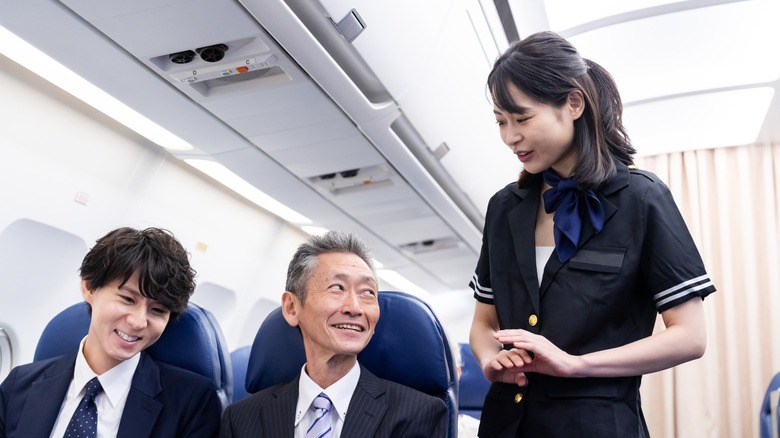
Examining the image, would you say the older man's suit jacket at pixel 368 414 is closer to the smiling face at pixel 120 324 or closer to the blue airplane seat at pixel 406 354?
the blue airplane seat at pixel 406 354

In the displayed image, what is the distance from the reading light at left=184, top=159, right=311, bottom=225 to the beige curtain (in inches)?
124

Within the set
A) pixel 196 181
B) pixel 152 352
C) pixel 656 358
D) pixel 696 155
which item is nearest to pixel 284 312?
pixel 152 352

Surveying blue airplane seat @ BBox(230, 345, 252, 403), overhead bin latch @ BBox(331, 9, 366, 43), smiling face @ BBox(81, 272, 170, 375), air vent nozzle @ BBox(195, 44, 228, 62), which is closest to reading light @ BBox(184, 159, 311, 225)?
blue airplane seat @ BBox(230, 345, 252, 403)

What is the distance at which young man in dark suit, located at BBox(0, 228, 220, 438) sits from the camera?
245 cm

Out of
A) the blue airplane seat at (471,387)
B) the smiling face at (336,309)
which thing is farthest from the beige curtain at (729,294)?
the smiling face at (336,309)

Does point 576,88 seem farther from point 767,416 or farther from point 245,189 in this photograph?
point 245,189

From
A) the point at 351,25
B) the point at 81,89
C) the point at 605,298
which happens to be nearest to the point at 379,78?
the point at 351,25

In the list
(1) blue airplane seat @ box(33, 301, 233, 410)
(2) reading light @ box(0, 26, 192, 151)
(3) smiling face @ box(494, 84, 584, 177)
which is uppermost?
(2) reading light @ box(0, 26, 192, 151)

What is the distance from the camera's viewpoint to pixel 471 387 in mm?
4992

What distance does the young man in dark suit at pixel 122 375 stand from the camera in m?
2.45

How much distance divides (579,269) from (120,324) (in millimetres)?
1617

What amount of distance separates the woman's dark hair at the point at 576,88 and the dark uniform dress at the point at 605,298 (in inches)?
3.2

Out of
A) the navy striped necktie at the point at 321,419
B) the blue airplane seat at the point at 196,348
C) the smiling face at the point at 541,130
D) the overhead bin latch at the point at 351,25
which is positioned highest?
the overhead bin latch at the point at 351,25

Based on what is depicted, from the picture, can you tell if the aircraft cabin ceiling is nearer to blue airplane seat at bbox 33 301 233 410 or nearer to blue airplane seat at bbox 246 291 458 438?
blue airplane seat at bbox 33 301 233 410
